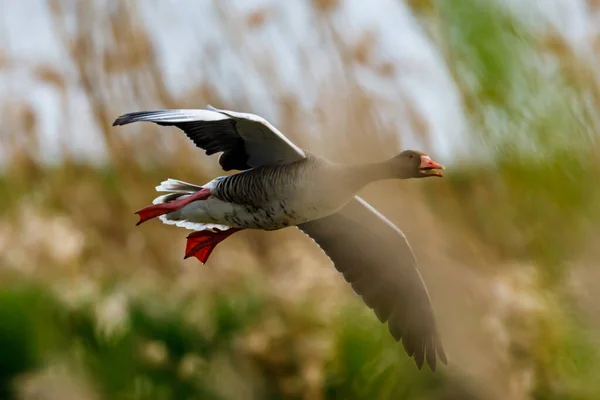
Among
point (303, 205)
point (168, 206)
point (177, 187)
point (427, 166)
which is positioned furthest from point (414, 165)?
point (177, 187)

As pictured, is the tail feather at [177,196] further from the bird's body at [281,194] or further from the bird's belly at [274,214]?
the bird's belly at [274,214]

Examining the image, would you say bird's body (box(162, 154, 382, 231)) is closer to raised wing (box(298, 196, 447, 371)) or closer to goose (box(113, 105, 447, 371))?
goose (box(113, 105, 447, 371))

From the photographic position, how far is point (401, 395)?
381 cm

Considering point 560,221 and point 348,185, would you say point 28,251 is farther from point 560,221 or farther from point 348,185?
point 560,221

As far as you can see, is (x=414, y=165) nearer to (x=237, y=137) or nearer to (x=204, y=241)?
(x=237, y=137)

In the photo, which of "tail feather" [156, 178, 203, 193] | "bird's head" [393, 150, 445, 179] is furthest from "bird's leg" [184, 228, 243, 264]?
"bird's head" [393, 150, 445, 179]

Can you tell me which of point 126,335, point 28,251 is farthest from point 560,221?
point 28,251

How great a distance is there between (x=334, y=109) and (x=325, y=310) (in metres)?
1.36

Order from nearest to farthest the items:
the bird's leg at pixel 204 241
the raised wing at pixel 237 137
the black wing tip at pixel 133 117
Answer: the black wing tip at pixel 133 117, the raised wing at pixel 237 137, the bird's leg at pixel 204 241

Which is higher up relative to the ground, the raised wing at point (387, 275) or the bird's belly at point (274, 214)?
the bird's belly at point (274, 214)

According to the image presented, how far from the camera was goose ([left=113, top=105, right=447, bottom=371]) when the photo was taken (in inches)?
84.4

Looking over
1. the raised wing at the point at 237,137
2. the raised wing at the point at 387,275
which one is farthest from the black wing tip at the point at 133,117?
the raised wing at the point at 387,275

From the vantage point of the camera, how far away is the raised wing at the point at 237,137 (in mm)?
1983

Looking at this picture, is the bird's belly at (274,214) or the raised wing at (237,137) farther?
the bird's belly at (274,214)
